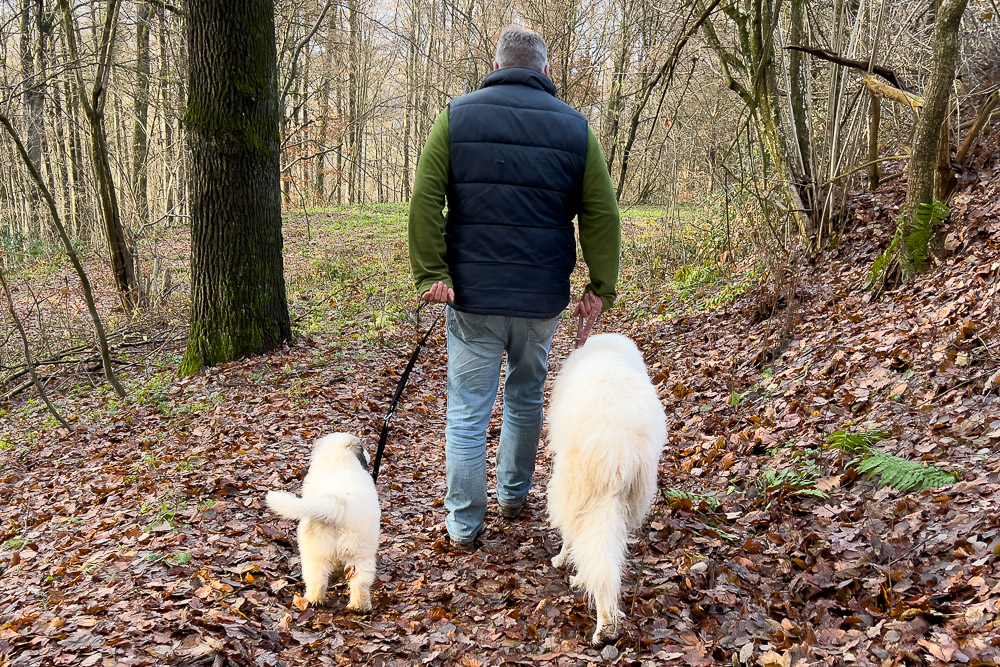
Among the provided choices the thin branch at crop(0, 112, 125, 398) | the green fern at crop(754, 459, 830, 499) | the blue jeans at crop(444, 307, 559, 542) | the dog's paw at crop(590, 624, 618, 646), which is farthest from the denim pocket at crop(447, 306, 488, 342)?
the thin branch at crop(0, 112, 125, 398)

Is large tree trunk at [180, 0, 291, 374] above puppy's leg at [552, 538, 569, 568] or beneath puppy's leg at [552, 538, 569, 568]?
above

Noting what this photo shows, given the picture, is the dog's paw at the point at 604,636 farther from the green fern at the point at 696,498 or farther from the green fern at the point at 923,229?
the green fern at the point at 923,229

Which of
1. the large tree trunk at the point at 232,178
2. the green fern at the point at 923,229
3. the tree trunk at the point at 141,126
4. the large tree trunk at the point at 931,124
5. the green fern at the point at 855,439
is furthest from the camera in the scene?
the tree trunk at the point at 141,126

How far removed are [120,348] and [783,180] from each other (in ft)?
32.0

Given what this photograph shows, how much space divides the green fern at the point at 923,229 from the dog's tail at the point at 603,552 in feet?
15.0

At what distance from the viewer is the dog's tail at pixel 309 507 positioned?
3.06m

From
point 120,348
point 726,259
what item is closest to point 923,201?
point 726,259

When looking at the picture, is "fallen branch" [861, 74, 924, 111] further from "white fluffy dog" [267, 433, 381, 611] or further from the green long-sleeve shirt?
"white fluffy dog" [267, 433, 381, 611]

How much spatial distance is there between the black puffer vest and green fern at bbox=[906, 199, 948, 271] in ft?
13.1

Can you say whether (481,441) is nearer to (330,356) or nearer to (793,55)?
(330,356)

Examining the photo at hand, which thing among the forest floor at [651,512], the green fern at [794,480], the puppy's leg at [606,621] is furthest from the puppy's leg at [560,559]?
the green fern at [794,480]

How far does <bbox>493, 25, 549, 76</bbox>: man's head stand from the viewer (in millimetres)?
3682

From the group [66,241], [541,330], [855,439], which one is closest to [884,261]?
[855,439]

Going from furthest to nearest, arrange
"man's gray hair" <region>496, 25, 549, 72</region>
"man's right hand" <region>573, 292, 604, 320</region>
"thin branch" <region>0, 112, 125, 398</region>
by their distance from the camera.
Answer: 1. "thin branch" <region>0, 112, 125, 398</region>
2. "man's right hand" <region>573, 292, 604, 320</region>
3. "man's gray hair" <region>496, 25, 549, 72</region>
